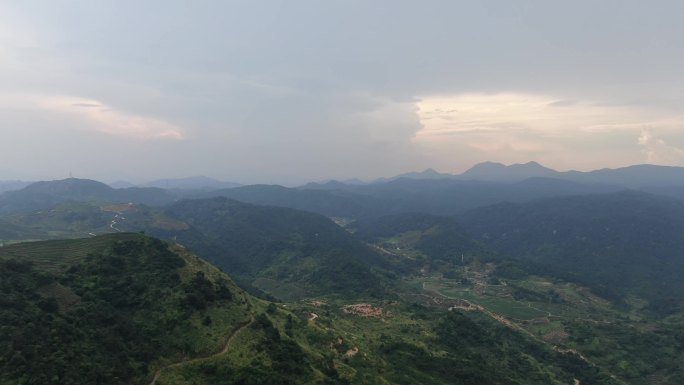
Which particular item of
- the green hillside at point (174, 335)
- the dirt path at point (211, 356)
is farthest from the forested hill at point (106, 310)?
the dirt path at point (211, 356)

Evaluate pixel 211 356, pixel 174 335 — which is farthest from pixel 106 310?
pixel 211 356

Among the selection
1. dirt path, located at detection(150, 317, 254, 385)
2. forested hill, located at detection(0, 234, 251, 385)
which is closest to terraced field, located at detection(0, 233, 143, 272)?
forested hill, located at detection(0, 234, 251, 385)

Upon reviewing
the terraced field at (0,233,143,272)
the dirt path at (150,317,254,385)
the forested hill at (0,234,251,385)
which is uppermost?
the terraced field at (0,233,143,272)

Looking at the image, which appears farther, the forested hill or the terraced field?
the terraced field

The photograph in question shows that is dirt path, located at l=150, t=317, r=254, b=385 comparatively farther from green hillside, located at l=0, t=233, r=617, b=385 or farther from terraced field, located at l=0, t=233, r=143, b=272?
terraced field, located at l=0, t=233, r=143, b=272

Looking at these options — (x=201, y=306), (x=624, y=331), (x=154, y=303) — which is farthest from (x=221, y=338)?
(x=624, y=331)

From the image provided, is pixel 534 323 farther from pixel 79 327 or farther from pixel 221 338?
pixel 79 327

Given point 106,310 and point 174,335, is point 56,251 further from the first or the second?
point 174,335

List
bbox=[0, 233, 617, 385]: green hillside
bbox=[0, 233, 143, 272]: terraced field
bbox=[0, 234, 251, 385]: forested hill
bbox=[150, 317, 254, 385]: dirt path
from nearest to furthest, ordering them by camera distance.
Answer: bbox=[0, 234, 251, 385]: forested hill
bbox=[0, 233, 617, 385]: green hillside
bbox=[150, 317, 254, 385]: dirt path
bbox=[0, 233, 143, 272]: terraced field

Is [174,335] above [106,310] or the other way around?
the other way around

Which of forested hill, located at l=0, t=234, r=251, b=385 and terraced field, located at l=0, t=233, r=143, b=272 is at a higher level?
terraced field, located at l=0, t=233, r=143, b=272

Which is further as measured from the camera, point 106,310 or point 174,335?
point 106,310
